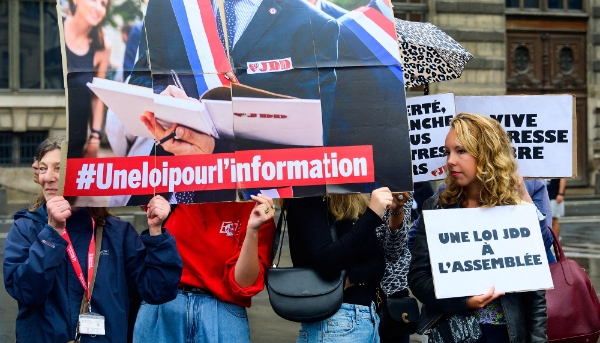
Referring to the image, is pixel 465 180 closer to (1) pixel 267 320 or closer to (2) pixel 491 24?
(1) pixel 267 320

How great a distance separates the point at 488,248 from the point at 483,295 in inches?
8.6

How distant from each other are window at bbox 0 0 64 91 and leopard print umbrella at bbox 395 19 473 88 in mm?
15162

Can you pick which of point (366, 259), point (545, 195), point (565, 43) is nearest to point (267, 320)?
point (545, 195)

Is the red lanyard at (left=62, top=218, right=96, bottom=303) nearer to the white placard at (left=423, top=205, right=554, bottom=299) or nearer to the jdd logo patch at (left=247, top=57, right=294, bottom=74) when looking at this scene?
the jdd logo patch at (left=247, top=57, right=294, bottom=74)

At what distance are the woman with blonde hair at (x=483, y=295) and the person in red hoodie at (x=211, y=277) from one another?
2.43ft

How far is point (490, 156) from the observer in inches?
145

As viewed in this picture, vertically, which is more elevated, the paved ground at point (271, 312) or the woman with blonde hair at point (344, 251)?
the woman with blonde hair at point (344, 251)

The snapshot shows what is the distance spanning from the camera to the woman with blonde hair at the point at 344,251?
11.8 ft

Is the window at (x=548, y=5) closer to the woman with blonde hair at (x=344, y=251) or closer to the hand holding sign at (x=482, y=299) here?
the woman with blonde hair at (x=344, y=251)

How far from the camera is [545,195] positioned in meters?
5.50

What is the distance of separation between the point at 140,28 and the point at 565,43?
2188cm

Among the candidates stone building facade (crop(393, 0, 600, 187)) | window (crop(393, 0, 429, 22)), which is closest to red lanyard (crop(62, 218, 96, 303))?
window (crop(393, 0, 429, 22))

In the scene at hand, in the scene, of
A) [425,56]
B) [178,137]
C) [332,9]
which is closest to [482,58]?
[425,56]

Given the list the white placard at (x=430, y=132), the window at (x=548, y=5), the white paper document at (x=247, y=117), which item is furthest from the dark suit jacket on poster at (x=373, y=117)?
the window at (x=548, y=5)
